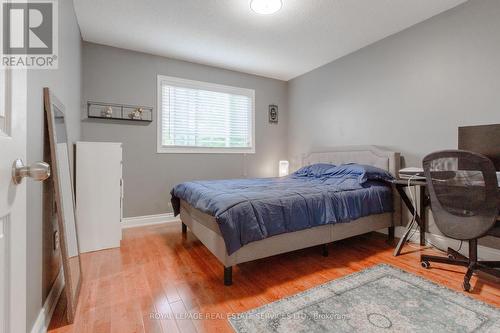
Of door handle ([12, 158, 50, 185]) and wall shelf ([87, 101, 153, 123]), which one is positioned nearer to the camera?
door handle ([12, 158, 50, 185])

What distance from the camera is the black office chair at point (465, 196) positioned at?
1686 millimetres

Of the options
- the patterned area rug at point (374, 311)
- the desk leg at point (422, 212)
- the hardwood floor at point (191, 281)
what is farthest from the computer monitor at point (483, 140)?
the patterned area rug at point (374, 311)

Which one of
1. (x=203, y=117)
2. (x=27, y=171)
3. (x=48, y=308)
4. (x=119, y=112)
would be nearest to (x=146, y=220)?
(x=119, y=112)

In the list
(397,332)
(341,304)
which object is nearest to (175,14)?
(341,304)

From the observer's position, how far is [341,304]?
1643 millimetres

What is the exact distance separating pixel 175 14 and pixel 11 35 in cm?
241

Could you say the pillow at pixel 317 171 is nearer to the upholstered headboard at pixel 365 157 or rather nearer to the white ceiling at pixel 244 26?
the upholstered headboard at pixel 365 157

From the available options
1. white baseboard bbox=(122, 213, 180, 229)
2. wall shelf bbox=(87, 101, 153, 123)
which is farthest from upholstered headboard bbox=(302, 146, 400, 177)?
wall shelf bbox=(87, 101, 153, 123)

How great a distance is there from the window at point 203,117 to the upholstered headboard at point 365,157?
1.33 meters

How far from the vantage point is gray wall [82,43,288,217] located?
333 centimetres

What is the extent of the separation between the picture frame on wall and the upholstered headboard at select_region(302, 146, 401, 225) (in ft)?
3.52

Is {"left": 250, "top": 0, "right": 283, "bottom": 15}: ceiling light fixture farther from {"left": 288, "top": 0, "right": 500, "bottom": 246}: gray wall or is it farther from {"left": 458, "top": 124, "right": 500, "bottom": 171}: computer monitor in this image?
{"left": 458, "top": 124, "right": 500, "bottom": 171}: computer monitor

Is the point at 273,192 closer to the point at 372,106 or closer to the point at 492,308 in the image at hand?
the point at 492,308

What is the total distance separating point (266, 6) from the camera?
244 centimetres
